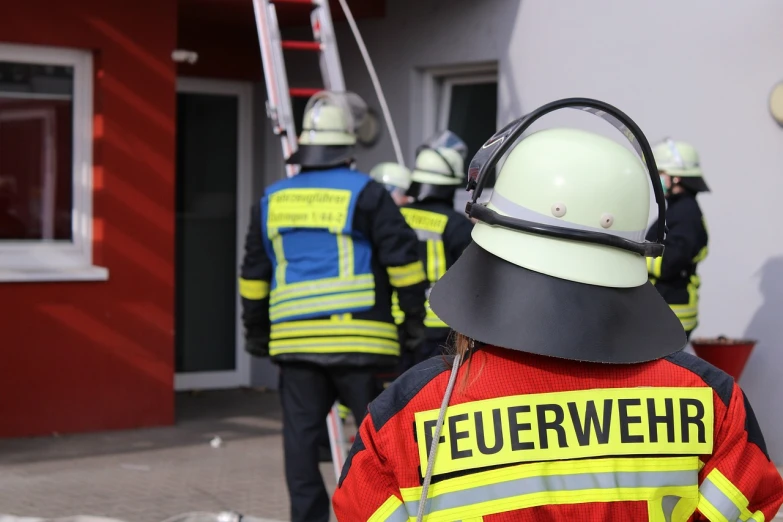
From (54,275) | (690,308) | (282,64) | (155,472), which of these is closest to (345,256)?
(282,64)

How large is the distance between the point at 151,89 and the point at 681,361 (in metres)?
6.79

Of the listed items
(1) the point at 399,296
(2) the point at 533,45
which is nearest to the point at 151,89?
(2) the point at 533,45

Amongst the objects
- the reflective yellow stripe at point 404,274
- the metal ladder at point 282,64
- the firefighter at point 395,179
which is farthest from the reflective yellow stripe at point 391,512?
the firefighter at point 395,179

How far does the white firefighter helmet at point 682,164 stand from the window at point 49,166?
3.81m

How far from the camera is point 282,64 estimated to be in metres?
6.40

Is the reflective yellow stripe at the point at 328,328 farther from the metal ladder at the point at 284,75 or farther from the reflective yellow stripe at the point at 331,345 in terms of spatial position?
the metal ladder at the point at 284,75

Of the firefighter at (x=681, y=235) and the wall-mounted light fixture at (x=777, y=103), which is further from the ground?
the wall-mounted light fixture at (x=777, y=103)

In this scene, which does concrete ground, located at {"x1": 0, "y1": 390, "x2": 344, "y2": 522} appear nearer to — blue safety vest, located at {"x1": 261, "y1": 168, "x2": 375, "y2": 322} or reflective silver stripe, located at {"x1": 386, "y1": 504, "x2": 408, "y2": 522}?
blue safety vest, located at {"x1": 261, "y1": 168, "x2": 375, "y2": 322}

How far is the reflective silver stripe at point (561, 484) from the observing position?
1.67m

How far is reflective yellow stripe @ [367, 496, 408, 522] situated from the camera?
1745 mm

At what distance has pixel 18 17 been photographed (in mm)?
7574

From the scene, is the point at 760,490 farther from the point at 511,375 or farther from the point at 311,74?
the point at 311,74

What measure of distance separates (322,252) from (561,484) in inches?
127

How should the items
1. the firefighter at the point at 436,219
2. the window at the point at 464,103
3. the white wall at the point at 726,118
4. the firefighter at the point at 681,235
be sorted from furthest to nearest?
1. the window at the point at 464,103
2. the white wall at the point at 726,118
3. the firefighter at the point at 436,219
4. the firefighter at the point at 681,235
